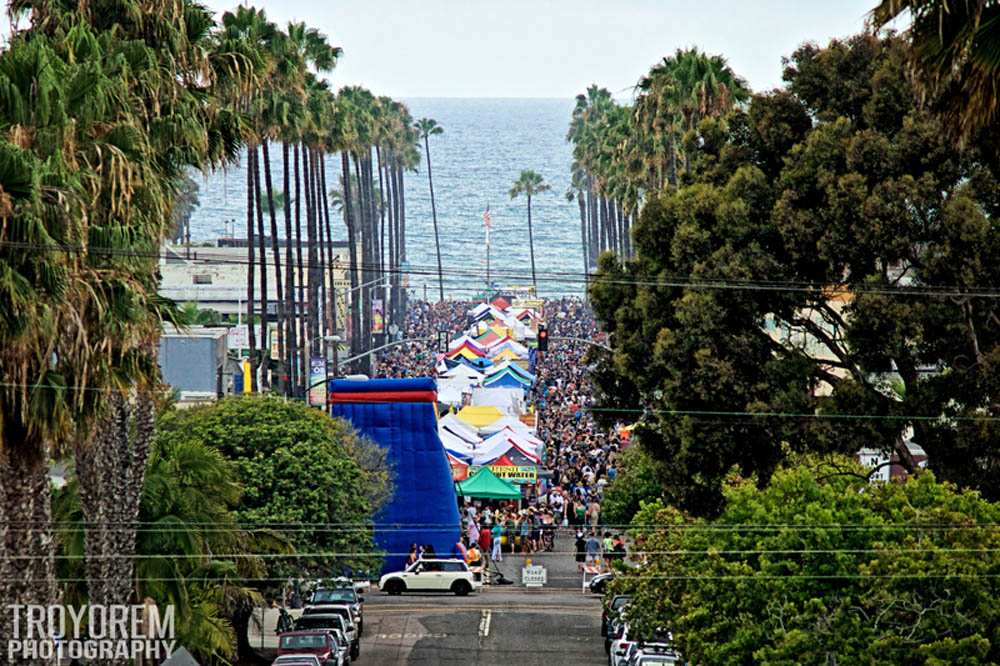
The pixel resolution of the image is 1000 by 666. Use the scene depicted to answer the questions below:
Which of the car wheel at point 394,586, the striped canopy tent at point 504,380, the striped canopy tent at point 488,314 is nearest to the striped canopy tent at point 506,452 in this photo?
the car wheel at point 394,586

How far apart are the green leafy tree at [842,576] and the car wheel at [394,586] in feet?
61.5

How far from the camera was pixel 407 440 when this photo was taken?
46.4 m

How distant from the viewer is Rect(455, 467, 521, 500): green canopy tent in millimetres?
53719

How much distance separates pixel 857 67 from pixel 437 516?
18.2m

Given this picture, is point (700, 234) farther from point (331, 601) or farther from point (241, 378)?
point (241, 378)

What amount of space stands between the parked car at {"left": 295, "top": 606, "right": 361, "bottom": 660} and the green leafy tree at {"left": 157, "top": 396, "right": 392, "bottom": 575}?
4.74 ft

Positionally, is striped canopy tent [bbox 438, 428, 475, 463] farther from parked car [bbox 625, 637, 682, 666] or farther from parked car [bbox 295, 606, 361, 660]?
parked car [bbox 625, 637, 682, 666]

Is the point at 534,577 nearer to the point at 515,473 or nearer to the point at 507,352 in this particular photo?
the point at 515,473

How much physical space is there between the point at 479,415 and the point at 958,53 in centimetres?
4962

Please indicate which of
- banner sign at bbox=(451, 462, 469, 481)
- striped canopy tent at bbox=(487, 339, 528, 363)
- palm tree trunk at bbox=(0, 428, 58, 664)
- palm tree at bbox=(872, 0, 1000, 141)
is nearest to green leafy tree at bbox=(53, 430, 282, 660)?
palm tree trunk at bbox=(0, 428, 58, 664)

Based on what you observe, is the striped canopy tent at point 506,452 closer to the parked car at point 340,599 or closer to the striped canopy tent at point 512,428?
the striped canopy tent at point 512,428

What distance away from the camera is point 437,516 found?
152 ft

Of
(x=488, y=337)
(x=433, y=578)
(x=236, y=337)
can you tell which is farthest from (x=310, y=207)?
(x=433, y=578)

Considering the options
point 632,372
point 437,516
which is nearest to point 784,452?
point 632,372
